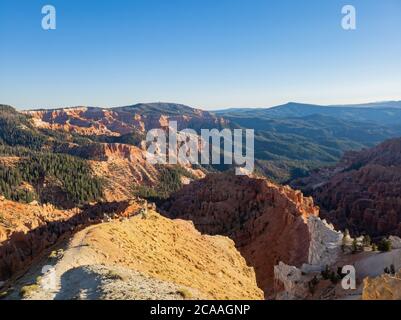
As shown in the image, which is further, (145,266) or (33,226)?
(33,226)

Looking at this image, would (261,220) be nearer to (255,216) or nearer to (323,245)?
(255,216)

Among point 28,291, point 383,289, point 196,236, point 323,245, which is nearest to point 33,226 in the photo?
point 196,236

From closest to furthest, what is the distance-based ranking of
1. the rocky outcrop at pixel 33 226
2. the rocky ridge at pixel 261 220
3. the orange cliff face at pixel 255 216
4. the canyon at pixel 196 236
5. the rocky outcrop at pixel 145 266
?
1. the rocky outcrop at pixel 145 266
2. the canyon at pixel 196 236
3. the rocky outcrop at pixel 33 226
4. the rocky ridge at pixel 261 220
5. the orange cliff face at pixel 255 216

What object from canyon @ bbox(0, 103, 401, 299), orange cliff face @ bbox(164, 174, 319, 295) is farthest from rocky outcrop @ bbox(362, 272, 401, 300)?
orange cliff face @ bbox(164, 174, 319, 295)

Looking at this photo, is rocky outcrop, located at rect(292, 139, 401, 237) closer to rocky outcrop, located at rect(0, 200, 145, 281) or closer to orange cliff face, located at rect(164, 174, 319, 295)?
orange cliff face, located at rect(164, 174, 319, 295)

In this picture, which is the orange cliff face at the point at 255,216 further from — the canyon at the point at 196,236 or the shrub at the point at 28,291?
the shrub at the point at 28,291

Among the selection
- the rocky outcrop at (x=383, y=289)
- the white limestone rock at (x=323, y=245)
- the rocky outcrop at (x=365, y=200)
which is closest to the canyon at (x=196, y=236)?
the rocky outcrop at (x=383, y=289)

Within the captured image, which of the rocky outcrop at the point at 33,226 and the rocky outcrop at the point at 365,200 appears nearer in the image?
the rocky outcrop at the point at 33,226

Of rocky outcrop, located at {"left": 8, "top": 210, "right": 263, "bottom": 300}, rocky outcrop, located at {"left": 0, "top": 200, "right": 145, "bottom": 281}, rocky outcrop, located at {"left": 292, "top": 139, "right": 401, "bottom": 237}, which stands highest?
rocky outcrop, located at {"left": 8, "top": 210, "right": 263, "bottom": 300}

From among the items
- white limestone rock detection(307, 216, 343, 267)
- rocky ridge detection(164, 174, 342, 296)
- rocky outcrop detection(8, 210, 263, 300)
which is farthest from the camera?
rocky ridge detection(164, 174, 342, 296)
